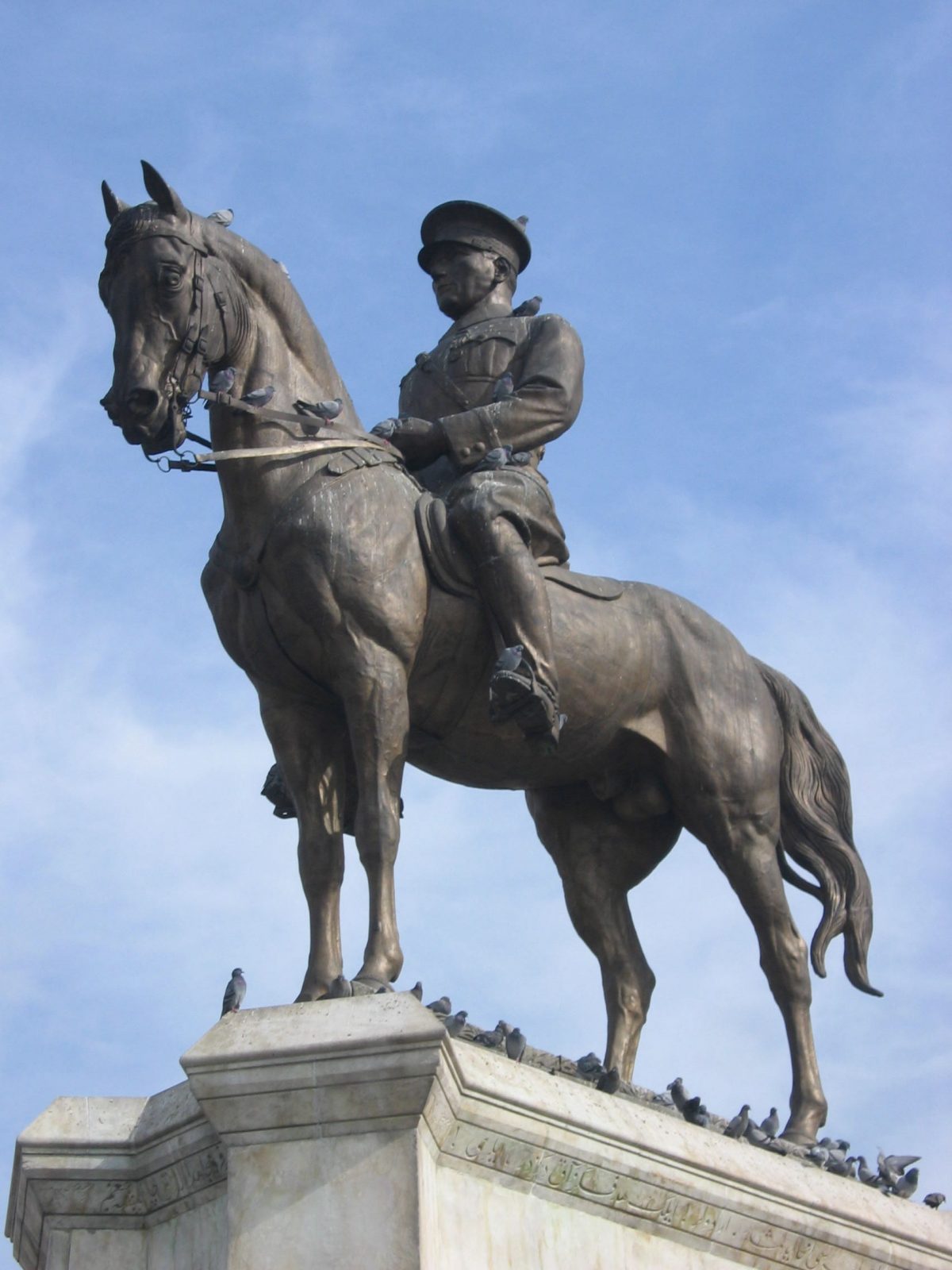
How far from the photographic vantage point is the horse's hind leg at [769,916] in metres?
11.8

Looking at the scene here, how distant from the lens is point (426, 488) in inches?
452

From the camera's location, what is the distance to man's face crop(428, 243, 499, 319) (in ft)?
40.4

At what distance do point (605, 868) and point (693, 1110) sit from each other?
6.45ft

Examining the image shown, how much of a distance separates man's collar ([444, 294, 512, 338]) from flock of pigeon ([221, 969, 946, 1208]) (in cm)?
405

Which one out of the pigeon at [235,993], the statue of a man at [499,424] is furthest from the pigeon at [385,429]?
the pigeon at [235,993]

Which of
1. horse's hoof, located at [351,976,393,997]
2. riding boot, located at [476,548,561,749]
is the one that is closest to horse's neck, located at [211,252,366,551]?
riding boot, located at [476,548,561,749]

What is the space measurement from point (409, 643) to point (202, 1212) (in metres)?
2.74

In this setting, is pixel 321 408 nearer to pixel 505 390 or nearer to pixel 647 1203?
pixel 505 390

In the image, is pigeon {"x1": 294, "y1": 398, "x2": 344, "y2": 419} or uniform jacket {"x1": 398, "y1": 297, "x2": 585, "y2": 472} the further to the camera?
uniform jacket {"x1": 398, "y1": 297, "x2": 585, "y2": 472}

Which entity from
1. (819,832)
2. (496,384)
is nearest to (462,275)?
(496,384)

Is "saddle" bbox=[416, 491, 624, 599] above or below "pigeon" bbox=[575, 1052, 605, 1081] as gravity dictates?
above

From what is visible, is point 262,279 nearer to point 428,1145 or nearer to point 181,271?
point 181,271

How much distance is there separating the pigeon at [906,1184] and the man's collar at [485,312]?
4.94 metres

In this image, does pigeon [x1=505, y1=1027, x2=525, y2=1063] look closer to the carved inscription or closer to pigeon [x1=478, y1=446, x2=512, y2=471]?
the carved inscription
